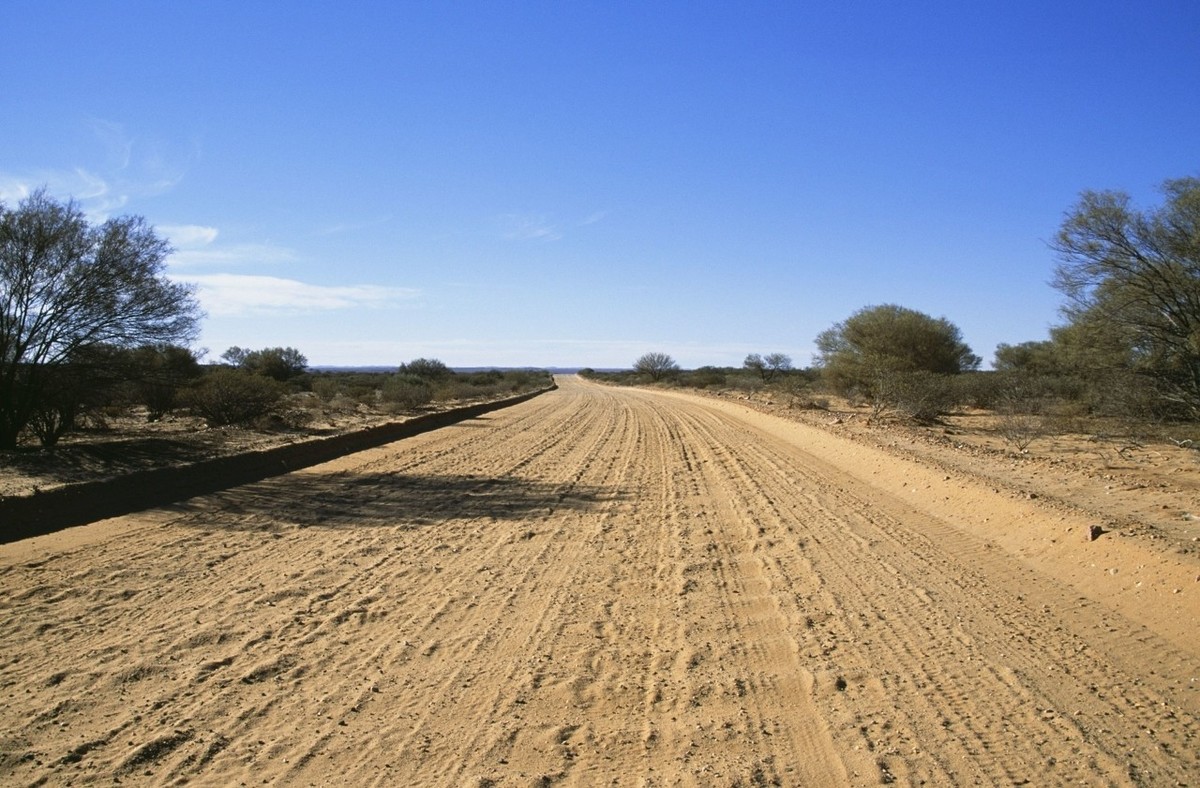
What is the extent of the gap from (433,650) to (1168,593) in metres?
6.41

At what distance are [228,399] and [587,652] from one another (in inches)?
881

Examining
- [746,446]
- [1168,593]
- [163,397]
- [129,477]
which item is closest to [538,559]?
[1168,593]

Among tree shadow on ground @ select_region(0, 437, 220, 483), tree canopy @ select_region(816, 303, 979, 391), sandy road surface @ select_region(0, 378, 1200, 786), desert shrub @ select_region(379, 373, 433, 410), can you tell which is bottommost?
sandy road surface @ select_region(0, 378, 1200, 786)

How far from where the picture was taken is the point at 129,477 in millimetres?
13359

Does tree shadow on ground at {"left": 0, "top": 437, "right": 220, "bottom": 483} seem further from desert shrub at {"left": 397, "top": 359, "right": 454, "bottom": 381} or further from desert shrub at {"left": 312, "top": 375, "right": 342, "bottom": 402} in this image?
desert shrub at {"left": 397, "top": 359, "right": 454, "bottom": 381}

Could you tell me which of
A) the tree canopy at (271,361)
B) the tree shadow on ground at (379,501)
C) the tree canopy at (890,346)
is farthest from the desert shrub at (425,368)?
the tree shadow on ground at (379,501)

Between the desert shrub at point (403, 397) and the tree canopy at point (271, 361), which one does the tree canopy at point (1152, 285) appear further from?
the tree canopy at point (271, 361)

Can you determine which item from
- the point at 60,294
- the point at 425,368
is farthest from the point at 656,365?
the point at 60,294

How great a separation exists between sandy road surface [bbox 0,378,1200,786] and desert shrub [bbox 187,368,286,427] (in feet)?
47.8

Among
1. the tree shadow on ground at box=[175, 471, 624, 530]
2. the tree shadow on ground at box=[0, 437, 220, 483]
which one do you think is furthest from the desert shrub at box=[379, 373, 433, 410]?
the tree shadow on ground at box=[175, 471, 624, 530]

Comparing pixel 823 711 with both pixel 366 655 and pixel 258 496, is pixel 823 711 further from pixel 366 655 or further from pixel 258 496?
pixel 258 496

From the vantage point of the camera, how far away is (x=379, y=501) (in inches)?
494

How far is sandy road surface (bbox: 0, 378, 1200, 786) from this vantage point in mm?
4254

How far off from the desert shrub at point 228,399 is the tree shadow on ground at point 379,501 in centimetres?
1080
